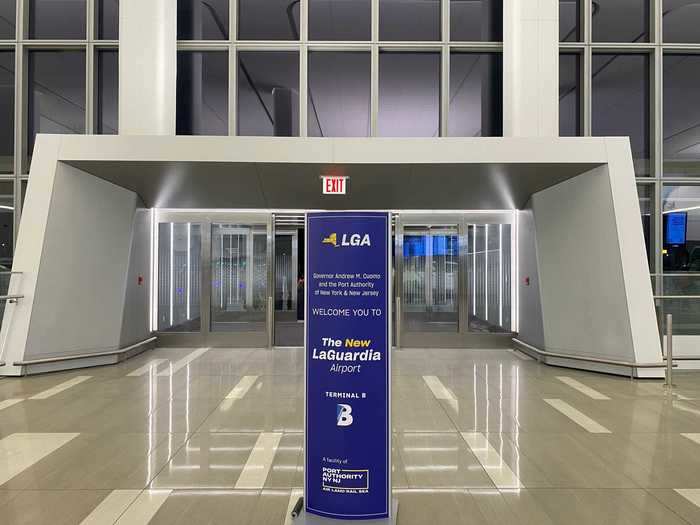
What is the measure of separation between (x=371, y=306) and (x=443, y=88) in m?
10.7

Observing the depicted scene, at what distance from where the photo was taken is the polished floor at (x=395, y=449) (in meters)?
4.04

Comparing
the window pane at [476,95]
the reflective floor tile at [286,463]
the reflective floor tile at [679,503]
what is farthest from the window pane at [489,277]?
the reflective floor tile at [679,503]

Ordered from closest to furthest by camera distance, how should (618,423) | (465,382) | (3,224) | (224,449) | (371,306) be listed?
(371,306)
(224,449)
(618,423)
(465,382)
(3,224)

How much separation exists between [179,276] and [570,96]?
10872 mm

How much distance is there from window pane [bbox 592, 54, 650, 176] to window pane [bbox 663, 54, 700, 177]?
0.48m

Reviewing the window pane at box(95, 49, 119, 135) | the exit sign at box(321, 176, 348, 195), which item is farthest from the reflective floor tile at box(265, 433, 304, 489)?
the window pane at box(95, 49, 119, 135)

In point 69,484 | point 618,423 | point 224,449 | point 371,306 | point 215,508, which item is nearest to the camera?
point 371,306

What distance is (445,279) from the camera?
13359mm

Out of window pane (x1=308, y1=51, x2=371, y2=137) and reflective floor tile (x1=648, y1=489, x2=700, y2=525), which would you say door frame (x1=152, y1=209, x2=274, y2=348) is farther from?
reflective floor tile (x1=648, y1=489, x2=700, y2=525)

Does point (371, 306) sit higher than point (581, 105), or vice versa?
point (581, 105)

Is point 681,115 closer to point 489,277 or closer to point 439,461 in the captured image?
point 489,277

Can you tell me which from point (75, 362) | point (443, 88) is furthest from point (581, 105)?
point (75, 362)

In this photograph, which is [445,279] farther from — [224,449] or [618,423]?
[224,449]

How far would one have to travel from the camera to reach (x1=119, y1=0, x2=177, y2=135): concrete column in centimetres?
1089
